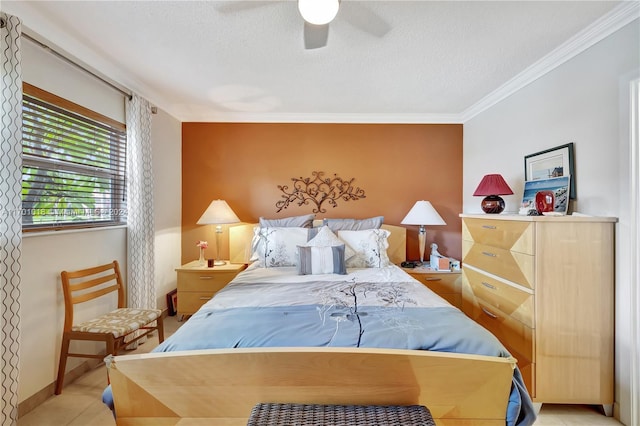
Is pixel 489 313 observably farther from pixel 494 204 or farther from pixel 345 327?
pixel 345 327

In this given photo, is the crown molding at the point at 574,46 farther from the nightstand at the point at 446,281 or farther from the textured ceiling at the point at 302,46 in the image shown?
the nightstand at the point at 446,281

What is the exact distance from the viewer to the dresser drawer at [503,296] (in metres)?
1.91

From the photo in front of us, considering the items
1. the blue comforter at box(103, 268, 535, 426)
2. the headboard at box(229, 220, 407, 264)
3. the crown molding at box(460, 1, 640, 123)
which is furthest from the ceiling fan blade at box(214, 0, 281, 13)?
the headboard at box(229, 220, 407, 264)

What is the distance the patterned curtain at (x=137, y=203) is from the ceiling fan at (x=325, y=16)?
1.49 metres

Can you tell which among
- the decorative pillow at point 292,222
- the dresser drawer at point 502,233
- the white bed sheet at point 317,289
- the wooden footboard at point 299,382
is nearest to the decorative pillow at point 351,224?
the decorative pillow at point 292,222

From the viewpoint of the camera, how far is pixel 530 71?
243 centimetres

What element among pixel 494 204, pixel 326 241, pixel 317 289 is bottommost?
pixel 317 289

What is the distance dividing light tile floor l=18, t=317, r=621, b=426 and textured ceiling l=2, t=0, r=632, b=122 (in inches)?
92.8

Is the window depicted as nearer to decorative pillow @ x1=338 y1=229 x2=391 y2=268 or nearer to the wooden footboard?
the wooden footboard

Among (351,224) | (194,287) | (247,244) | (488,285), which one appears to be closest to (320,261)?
(351,224)

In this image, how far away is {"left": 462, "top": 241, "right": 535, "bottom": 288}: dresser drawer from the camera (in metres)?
1.90

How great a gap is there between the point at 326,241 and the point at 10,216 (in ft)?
7.00

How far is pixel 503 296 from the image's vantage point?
84.1 inches

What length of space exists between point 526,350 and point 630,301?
2.06 feet
